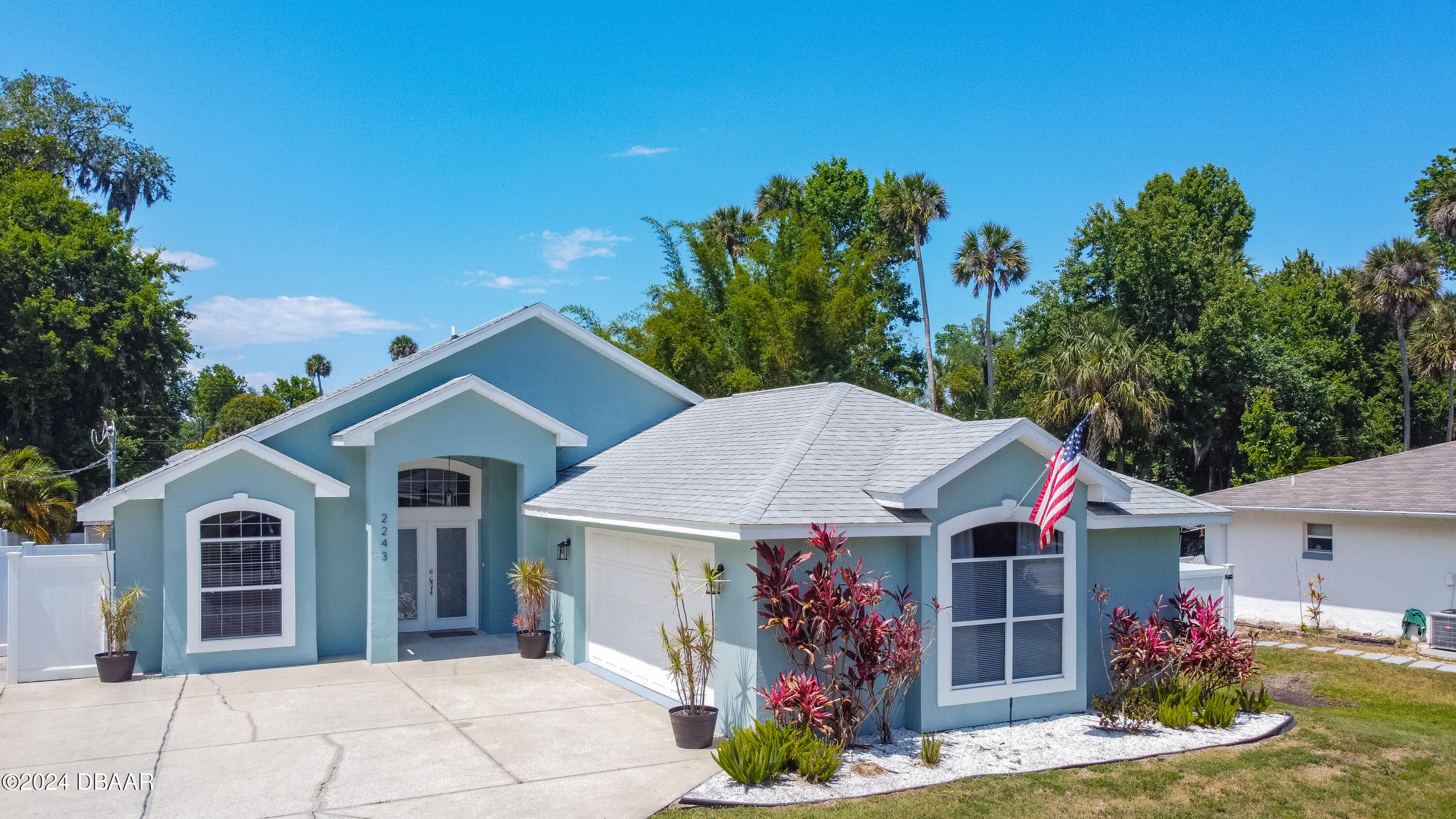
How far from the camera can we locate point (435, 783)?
9.50 meters

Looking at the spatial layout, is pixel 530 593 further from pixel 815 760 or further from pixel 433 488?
pixel 815 760

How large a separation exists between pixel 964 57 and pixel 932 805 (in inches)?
730

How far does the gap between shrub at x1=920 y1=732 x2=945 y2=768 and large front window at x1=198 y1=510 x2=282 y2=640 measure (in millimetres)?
10443

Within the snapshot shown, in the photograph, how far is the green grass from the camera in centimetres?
875

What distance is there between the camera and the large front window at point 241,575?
14938 mm

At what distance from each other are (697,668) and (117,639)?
8.94m

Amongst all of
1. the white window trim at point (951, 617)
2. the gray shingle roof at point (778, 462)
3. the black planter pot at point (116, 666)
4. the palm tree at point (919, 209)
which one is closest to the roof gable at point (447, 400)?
the gray shingle roof at point (778, 462)

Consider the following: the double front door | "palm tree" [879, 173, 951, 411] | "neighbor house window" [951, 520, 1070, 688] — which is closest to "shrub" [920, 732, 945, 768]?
"neighbor house window" [951, 520, 1070, 688]

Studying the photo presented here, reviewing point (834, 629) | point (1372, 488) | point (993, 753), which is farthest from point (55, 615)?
point (1372, 488)

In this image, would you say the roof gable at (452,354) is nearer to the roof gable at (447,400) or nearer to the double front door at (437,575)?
the roof gable at (447,400)

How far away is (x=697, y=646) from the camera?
447 inches

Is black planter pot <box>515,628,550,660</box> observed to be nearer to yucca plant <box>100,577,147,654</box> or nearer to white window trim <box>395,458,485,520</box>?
white window trim <box>395,458,485,520</box>

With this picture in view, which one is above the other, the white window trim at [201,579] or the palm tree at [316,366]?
the palm tree at [316,366]

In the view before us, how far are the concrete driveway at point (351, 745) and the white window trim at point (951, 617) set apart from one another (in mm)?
3017
